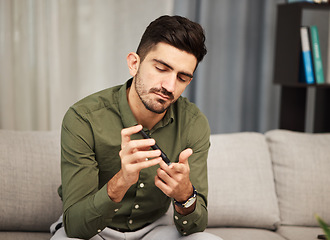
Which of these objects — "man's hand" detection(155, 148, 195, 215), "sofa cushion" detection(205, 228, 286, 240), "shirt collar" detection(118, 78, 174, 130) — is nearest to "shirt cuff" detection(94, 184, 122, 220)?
"man's hand" detection(155, 148, 195, 215)

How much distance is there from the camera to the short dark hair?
1348 millimetres

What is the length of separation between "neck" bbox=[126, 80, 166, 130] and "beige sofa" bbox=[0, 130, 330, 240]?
0.50 meters

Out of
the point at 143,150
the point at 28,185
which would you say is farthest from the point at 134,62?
the point at 28,185

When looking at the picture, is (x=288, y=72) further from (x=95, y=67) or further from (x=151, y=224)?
(x=151, y=224)

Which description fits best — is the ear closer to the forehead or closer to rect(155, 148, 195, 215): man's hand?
the forehead

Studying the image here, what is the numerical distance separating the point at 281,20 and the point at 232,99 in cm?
56

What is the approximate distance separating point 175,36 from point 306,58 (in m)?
1.28

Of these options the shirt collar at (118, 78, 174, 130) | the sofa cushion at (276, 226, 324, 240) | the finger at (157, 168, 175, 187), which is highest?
the shirt collar at (118, 78, 174, 130)

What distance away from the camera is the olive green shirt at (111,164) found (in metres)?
Result: 1.31

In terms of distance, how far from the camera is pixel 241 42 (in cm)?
265

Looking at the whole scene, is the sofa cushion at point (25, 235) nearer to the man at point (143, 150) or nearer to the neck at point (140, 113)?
the man at point (143, 150)

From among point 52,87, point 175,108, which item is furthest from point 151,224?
point 52,87

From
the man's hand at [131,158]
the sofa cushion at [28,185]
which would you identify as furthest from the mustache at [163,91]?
the sofa cushion at [28,185]

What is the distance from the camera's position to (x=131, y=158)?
113 centimetres
